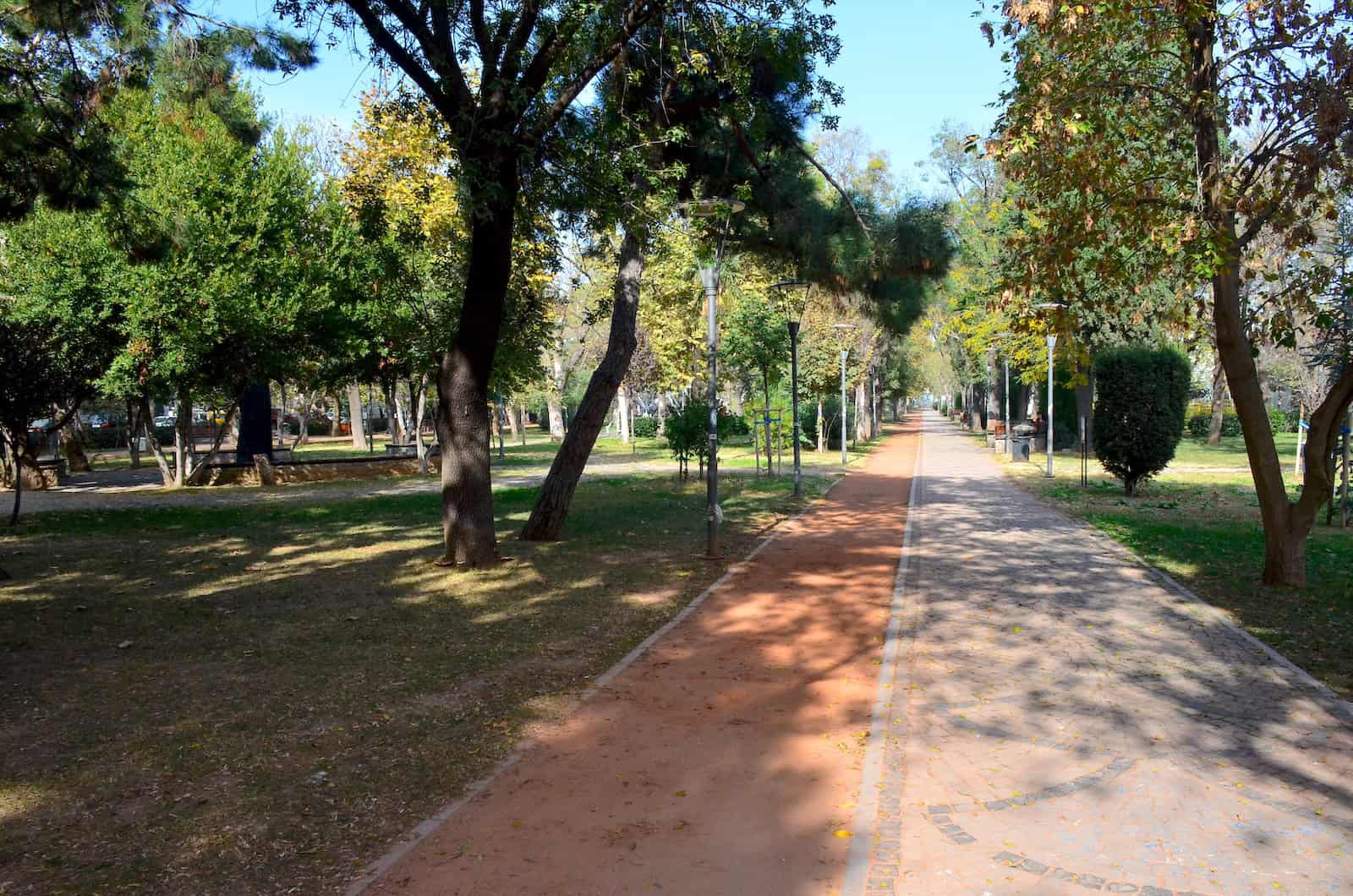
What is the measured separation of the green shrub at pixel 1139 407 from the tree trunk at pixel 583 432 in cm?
1104

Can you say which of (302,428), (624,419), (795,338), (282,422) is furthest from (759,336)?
(282,422)

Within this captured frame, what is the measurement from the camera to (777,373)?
1035 inches

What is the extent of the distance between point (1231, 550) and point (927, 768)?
8.75m

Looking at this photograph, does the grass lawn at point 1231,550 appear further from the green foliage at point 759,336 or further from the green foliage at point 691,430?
the green foliage at point 691,430

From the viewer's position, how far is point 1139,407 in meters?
18.6

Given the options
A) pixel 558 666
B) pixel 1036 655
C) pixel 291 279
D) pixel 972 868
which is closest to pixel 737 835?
pixel 972 868

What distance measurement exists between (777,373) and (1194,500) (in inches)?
448

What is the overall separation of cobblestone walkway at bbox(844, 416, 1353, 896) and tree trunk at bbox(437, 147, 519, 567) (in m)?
4.92

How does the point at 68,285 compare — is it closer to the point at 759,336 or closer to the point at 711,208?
the point at 759,336

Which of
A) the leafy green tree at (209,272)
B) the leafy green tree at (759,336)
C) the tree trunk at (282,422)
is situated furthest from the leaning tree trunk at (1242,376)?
the tree trunk at (282,422)

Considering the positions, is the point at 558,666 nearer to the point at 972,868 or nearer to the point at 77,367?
the point at 972,868

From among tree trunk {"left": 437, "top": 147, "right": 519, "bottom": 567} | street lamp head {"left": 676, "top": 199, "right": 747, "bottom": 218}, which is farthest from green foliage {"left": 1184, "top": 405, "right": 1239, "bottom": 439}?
tree trunk {"left": 437, "top": 147, "right": 519, "bottom": 567}

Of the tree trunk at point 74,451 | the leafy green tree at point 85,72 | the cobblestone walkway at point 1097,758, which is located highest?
the leafy green tree at point 85,72

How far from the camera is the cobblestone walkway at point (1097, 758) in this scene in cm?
386
